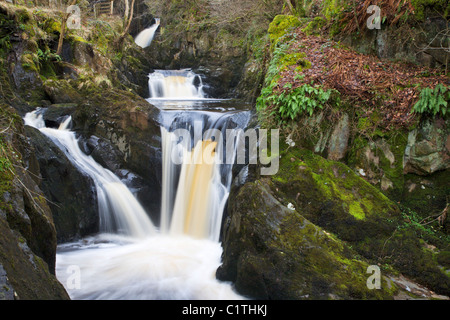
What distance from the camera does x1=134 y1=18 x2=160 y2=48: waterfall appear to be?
2333 cm

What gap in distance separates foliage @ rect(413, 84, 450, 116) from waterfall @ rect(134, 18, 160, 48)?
20408 millimetres

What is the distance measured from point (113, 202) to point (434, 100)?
754 cm

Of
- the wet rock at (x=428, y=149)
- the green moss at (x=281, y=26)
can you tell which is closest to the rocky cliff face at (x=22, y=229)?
the wet rock at (x=428, y=149)

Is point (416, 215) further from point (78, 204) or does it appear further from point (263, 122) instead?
point (78, 204)

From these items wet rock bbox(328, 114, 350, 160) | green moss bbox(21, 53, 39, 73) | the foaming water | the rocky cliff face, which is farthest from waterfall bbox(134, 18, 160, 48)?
wet rock bbox(328, 114, 350, 160)

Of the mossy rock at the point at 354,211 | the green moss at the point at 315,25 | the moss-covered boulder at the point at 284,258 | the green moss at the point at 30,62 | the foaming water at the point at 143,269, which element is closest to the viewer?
the moss-covered boulder at the point at 284,258

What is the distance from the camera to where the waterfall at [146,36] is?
23330 millimetres

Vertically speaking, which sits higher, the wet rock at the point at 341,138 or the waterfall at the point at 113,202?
the wet rock at the point at 341,138

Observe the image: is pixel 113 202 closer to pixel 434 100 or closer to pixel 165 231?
pixel 165 231

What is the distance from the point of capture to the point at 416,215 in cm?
584

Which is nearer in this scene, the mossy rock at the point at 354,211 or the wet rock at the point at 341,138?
the mossy rock at the point at 354,211

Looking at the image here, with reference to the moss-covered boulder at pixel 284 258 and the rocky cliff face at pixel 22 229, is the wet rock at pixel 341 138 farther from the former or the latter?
the rocky cliff face at pixel 22 229

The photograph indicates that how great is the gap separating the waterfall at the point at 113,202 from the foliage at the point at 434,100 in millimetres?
6738

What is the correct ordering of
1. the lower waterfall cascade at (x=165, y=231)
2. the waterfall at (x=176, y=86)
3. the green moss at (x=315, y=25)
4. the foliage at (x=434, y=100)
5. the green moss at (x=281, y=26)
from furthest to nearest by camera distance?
the waterfall at (x=176, y=86)
the green moss at (x=281, y=26)
the green moss at (x=315, y=25)
the foliage at (x=434, y=100)
the lower waterfall cascade at (x=165, y=231)
